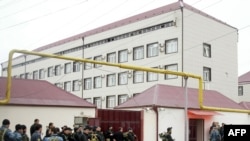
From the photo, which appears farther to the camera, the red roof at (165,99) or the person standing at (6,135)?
the red roof at (165,99)

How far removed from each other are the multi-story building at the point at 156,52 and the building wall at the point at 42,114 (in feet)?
57.4

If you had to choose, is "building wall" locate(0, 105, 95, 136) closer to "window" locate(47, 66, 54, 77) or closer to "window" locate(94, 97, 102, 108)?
"window" locate(94, 97, 102, 108)

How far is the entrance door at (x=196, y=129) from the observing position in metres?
27.4

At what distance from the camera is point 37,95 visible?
909 inches

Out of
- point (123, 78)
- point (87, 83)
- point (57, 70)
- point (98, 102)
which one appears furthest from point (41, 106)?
point (57, 70)

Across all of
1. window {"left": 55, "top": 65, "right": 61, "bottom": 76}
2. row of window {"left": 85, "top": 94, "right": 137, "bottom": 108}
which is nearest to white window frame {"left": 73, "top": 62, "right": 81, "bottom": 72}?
window {"left": 55, "top": 65, "right": 61, "bottom": 76}

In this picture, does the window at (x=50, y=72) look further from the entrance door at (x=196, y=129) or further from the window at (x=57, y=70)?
the entrance door at (x=196, y=129)

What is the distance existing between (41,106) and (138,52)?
970 inches

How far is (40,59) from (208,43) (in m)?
31.4

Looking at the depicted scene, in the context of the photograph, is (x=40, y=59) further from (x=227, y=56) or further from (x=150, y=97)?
(x=150, y=97)

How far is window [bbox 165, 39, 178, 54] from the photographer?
40.8 metres

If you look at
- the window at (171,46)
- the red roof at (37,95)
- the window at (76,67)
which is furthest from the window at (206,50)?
the red roof at (37,95)

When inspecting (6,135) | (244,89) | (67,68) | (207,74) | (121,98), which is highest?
(67,68)

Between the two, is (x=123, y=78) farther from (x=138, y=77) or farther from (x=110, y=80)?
(x=138, y=77)
